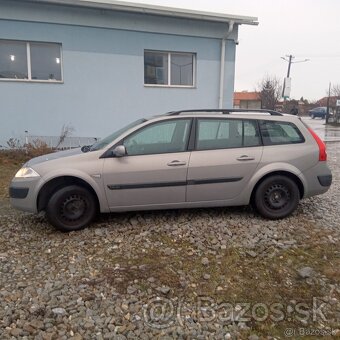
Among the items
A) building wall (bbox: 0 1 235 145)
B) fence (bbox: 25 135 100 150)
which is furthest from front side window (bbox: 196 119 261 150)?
fence (bbox: 25 135 100 150)

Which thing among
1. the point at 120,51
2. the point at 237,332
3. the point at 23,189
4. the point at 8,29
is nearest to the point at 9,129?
the point at 8,29

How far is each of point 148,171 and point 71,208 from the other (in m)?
1.14

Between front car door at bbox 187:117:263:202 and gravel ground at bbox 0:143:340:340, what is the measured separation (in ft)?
1.51

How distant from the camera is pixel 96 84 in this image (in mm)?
9523

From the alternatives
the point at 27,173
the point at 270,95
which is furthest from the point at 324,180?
the point at 270,95

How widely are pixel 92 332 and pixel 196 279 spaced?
1112 millimetres

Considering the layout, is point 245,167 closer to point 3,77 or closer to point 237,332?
point 237,332

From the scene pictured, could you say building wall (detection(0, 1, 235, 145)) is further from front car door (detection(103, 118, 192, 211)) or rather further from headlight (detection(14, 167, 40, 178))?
front car door (detection(103, 118, 192, 211))

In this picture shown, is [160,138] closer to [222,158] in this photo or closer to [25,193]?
[222,158]

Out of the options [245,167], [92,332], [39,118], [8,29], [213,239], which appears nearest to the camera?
[92,332]

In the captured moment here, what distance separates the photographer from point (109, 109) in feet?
32.0

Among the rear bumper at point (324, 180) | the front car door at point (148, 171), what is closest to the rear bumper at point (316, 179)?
the rear bumper at point (324, 180)

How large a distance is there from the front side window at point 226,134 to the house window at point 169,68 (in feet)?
19.9

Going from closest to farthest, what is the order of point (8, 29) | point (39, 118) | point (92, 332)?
point (92, 332), point (8, 29), point (39, 118)
